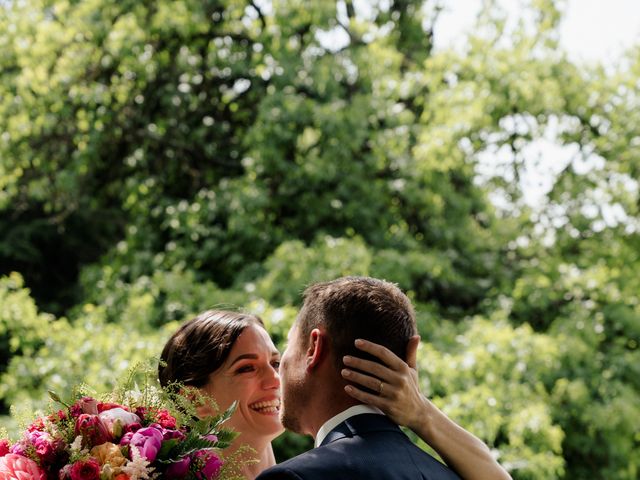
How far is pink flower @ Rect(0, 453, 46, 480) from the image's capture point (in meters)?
2.00

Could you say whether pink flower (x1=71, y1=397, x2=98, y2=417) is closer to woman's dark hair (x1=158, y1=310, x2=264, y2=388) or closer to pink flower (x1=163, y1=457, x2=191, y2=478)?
pink flower (x1=163, y1=457, x2=191, y2=478)

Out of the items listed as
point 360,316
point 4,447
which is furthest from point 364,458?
point 4,447

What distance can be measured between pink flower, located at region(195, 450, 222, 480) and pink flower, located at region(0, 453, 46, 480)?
1.13 feet

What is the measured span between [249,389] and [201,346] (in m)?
0.23

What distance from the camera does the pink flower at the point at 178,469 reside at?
6.71 feet

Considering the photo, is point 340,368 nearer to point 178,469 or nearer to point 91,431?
point 178,469

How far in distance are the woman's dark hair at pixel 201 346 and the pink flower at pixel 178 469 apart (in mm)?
1061

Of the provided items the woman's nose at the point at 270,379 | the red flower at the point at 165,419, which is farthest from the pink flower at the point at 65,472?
the woman's nose at the point at 270,379

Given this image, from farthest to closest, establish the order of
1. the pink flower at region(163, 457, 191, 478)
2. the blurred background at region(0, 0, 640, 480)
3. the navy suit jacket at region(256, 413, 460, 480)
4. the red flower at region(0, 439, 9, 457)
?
the blurred background at region(0, 0, 640, 480) → the red flower at region(0, 439, 9, 457) → the pink flower at region(163, 457, 191, 478) → the navy suit jacket at region(256, 413, 460, 480)

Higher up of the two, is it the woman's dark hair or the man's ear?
the woman's dark hair

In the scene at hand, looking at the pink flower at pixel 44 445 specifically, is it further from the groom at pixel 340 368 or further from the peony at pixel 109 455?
the groom at pixel 340 368

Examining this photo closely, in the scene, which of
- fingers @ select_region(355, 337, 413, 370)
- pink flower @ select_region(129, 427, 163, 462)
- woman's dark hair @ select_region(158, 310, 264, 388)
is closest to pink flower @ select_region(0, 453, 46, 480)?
pink flower @ select_region(129, 427, 163, 462)

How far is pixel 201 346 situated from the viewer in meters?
3.19

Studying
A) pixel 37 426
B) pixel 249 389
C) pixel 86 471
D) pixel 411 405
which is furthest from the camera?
pixel 249 389
